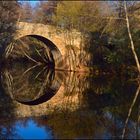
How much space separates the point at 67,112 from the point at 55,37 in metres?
16.2

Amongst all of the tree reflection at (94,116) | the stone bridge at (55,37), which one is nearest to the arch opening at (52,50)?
the stone bridge at (55,37)

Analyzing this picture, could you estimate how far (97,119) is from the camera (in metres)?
11.2

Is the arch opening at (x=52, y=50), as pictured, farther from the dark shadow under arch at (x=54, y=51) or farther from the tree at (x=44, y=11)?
the tree at (x=44, y=11)

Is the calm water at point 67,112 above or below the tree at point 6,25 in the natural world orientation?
below

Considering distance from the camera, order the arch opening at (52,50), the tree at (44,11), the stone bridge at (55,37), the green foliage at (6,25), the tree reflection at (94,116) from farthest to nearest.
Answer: the tree at (44,11), the arch opening at (52,50), the stone bridge at (55,37), the green foliage at (6,25), the tree reflection at (94,116)

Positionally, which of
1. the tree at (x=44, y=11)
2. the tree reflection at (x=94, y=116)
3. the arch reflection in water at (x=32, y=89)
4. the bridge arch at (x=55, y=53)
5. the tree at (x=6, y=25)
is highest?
the tree at (x=44, y=11)

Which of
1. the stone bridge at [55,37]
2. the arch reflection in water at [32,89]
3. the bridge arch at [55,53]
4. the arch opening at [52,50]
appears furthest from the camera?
the bridge arch at [55,53]

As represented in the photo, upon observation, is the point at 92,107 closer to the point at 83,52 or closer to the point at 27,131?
the point at 27,131

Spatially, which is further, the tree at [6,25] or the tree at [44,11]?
the tree at [44,11]

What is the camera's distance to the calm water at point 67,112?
9.55m

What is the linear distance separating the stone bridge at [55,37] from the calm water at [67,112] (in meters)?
7.55

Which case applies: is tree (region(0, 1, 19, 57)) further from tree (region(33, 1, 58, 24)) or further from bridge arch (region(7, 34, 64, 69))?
tree (region(33, 1, 58, 24))

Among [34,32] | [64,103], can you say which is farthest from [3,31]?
[64,103]

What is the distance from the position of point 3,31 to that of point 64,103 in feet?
42.6
